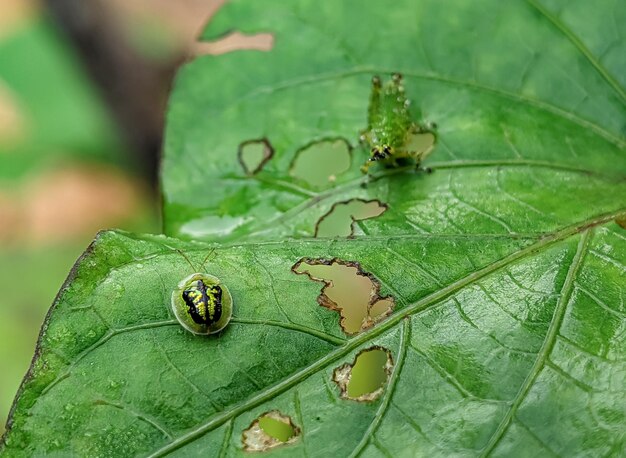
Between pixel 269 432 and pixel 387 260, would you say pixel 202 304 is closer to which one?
pixel 269 432

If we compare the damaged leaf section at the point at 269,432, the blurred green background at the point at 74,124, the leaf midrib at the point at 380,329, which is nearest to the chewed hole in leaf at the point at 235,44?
the leaf midrib at the point at 380,329

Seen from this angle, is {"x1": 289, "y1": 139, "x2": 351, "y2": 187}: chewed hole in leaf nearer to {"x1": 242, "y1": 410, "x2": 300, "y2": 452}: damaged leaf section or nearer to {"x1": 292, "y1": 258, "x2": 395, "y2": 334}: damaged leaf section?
{"x1": 292, "y1": 258, "x2": 395, "y2": 334}: damaged leaf section

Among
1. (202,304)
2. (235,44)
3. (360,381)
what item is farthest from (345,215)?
(235,44)

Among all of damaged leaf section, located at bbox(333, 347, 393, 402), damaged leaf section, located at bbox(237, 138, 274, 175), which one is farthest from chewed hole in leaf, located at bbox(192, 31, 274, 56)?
damaged leaf section, located at bbox(333, 347, 393, 402)

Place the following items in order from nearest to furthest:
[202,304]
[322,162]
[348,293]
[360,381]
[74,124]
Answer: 1. [202,304]
2. [360,381]
3. [348,293]
4. [322,162]
5. [74,124]

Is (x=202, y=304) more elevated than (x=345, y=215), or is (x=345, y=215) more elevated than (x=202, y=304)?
(x=345, y=215)

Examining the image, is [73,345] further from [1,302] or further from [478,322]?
[1,302]
